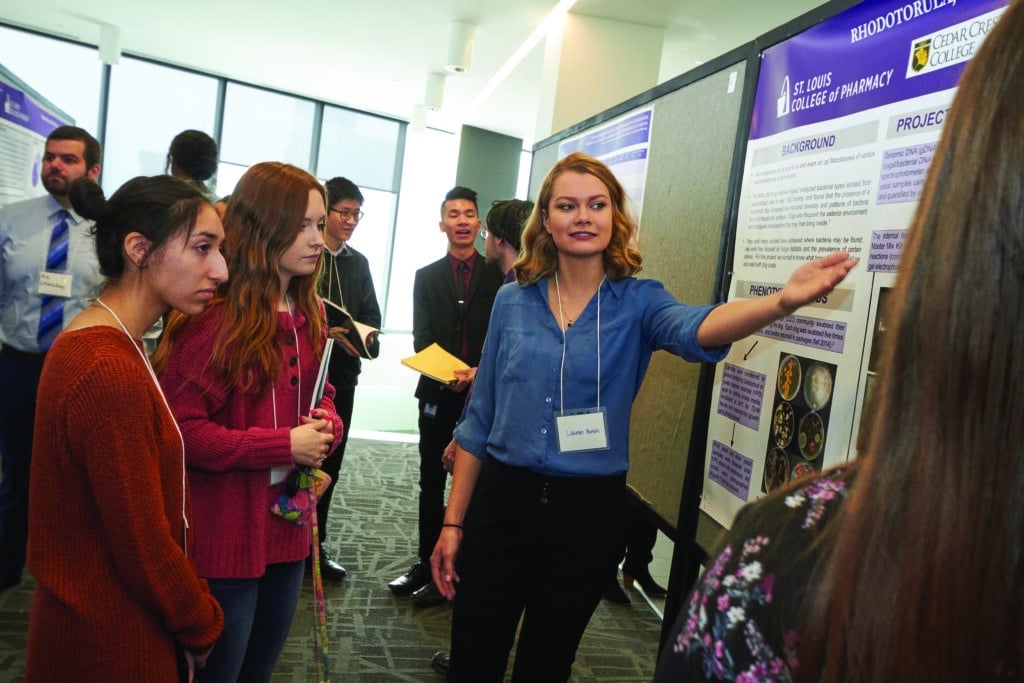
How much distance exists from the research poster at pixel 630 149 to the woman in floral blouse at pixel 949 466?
74.1 inches

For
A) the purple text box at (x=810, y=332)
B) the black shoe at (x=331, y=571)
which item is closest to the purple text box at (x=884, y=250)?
the purple text box at (x=810, y=332)

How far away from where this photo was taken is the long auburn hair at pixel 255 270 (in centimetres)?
153

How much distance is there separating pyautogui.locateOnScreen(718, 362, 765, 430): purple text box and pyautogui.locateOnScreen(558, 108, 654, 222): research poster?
0.80 metres

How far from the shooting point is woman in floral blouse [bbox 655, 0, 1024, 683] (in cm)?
41

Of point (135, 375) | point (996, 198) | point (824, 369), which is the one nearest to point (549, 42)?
point (824, 369)

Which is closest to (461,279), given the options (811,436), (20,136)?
(811,436)

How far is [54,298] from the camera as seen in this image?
2.76 metres

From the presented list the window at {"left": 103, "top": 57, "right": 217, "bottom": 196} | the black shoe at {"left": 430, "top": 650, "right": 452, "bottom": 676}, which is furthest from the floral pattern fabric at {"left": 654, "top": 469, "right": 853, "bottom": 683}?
the window at {"left": 103, "top": 57, "right": 217, "bottom": 196}

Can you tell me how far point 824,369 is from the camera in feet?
4.75

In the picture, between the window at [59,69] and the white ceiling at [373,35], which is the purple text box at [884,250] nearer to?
the white ceiling at [373,35]

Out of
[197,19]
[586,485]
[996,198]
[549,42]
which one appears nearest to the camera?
[996,198]

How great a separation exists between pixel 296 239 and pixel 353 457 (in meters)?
3.83

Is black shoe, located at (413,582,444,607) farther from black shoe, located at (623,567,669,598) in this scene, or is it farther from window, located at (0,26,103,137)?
window, located at (0,26,103,137)

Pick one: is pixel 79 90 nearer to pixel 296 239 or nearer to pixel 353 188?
pixel 353 188
